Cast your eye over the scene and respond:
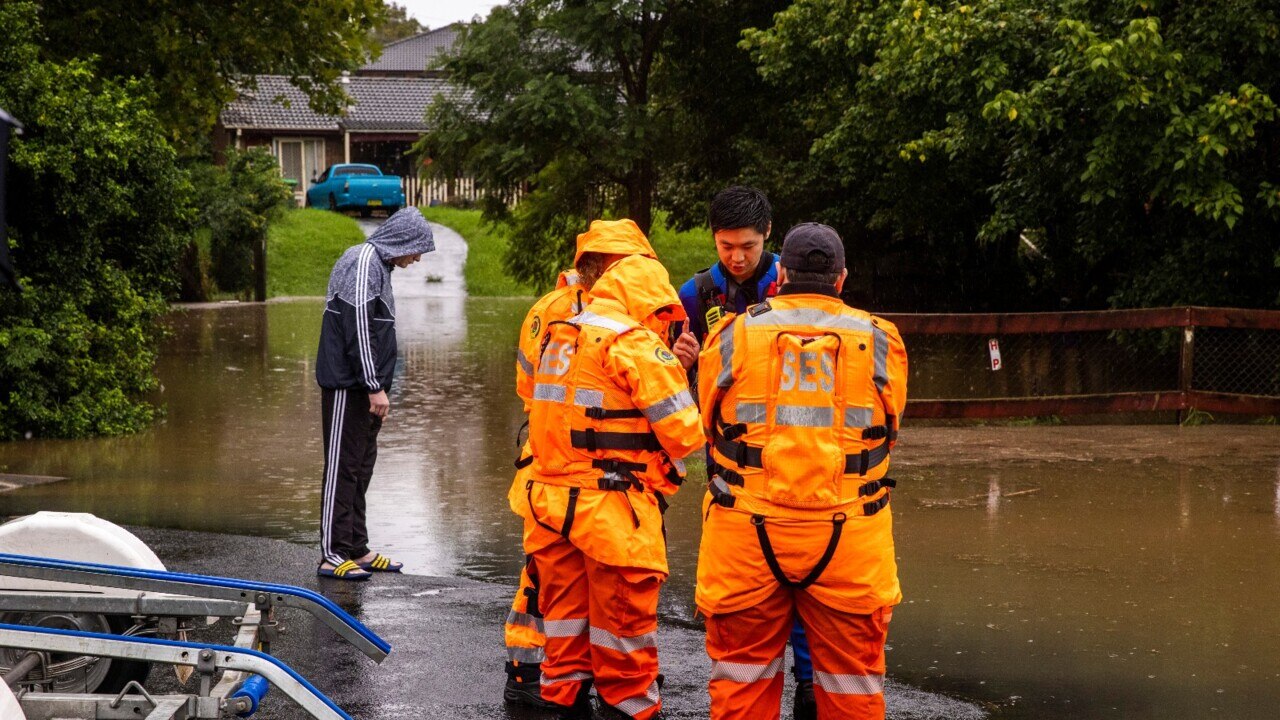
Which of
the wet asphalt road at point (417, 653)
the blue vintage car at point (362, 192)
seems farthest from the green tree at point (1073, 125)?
the blue vintage car at point (362, 192)

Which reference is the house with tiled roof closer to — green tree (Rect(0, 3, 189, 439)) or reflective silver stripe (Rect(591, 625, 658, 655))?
green tree (Rect(0, 3, 189, 439))

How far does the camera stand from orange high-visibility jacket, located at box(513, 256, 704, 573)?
191 inches

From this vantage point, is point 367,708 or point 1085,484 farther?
point 1085,484

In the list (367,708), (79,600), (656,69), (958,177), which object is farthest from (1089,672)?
(656,69)

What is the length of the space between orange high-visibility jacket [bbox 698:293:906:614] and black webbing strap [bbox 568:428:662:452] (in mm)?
652

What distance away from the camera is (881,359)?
4.27 metres

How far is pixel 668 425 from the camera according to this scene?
482cm

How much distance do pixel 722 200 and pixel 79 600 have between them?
2.64m

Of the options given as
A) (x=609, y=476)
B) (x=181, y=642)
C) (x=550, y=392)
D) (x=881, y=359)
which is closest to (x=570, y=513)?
(x=609, y=476)

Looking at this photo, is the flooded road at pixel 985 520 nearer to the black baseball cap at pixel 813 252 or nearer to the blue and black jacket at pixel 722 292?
the blue and black jacket at pixel 722 292

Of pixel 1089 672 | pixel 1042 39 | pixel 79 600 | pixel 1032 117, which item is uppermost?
pixel 1042 39

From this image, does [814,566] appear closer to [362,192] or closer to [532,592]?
[532,592]

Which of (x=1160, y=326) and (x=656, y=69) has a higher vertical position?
(x=656, y=69)

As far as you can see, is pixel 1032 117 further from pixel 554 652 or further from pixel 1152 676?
pixel 554 652
